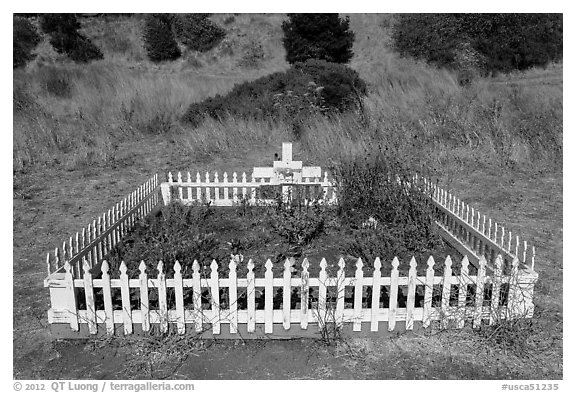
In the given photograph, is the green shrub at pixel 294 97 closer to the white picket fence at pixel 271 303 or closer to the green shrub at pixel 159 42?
the white picket fence at pixel 271 303

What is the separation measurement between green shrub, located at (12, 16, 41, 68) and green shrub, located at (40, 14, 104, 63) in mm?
810

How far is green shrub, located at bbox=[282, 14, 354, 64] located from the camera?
2397cm

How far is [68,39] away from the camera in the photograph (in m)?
25.8

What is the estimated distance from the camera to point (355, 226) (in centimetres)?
671

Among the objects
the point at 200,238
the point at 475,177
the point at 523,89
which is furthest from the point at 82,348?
the point at 523,89

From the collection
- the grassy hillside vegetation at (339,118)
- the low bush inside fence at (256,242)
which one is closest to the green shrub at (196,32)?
the grassy hillside vegetation at (339,118)

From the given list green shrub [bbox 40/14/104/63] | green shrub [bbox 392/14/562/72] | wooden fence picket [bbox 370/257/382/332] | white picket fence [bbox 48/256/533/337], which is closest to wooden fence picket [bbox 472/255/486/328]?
white picket fence [bbox 48/256/533/337]

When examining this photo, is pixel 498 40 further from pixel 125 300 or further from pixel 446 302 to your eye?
pixel 125 300

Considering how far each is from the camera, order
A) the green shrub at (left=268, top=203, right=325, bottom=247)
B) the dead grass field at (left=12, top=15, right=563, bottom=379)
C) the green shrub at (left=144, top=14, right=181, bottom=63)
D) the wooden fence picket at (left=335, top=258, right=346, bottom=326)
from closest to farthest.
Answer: the dead grass field at (left=12, top=15, right=563, bottom=379) → the wooden fence picket at (left=335, top=258, right=346, bottom=326) → the green shrub at (left=268, top=203, right=325, bottom=247) → the green shrub at (left=144, top=14, right=181, bottom=63)

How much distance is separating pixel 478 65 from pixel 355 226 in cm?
1521

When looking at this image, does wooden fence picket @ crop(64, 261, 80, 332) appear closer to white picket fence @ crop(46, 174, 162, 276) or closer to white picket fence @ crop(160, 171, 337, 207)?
white picket fence @ crop(46, 174, 162, 276)

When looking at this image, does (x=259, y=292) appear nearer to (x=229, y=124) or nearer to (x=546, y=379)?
(x=546, y=379)

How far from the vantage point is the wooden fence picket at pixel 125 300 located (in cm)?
400

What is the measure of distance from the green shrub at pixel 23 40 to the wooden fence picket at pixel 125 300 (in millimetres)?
24197
